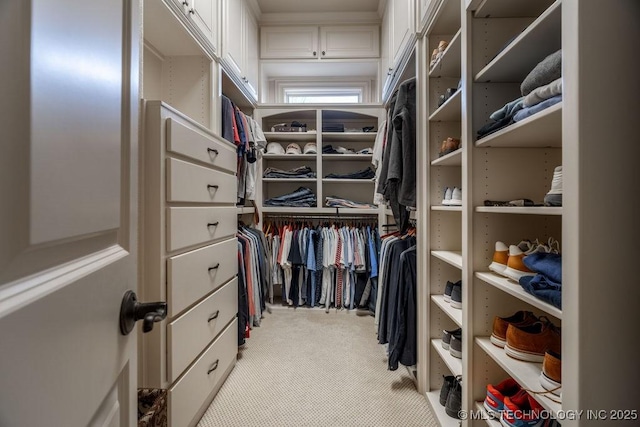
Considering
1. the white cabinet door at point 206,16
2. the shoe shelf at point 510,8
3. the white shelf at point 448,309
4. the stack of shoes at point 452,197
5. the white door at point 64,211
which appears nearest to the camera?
the white door at point 64,211

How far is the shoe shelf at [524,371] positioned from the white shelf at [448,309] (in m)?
0.19

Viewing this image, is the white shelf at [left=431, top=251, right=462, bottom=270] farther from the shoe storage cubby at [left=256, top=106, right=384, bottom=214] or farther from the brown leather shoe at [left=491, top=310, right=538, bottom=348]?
the shoe storage cubby at [left=256, top=106, right=384, bottom=214]

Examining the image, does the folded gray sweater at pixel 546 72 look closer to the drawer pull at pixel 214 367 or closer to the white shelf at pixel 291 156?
the drawer pull at pixel 214 367

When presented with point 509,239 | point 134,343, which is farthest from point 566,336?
point 134,343

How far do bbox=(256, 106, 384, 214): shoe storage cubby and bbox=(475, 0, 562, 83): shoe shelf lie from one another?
6.24ft

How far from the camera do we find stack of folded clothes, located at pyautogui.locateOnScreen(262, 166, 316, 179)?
10.1ft

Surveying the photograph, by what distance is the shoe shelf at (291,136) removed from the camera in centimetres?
303

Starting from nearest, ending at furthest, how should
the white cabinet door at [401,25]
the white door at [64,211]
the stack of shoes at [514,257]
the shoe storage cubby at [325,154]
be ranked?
the white door at [64,211] < the stack of shoes at [514,257] < the white cabinet door at [401,25] < the shoe storage cubby at [325,154]

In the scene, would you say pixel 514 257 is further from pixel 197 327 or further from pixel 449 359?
pixel 197 327

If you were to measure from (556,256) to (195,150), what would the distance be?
53.7 inches

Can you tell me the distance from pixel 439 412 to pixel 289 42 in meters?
3.05

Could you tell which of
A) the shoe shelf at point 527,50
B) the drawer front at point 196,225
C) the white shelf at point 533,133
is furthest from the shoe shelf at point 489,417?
the drawer front at point 196,225

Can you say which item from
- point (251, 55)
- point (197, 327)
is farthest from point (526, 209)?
point (251, 55)

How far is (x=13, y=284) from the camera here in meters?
0.28
